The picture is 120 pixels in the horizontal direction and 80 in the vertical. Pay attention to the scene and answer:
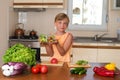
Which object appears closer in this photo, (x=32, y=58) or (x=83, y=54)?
(x=32, y=58)

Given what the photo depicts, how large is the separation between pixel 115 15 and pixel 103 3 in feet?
1.10

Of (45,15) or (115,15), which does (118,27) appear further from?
(45,15)

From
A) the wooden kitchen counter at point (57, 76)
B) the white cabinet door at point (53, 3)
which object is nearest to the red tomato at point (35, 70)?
the wooden kitchen counter at point (57, 76)

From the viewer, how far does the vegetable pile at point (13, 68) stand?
1896 mm

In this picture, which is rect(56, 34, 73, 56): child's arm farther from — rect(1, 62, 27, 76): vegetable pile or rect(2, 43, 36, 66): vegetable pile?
rect(1, 62, 27, 76): vegetable pile

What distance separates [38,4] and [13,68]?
2.68m

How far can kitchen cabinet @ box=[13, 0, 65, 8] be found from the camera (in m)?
4.41

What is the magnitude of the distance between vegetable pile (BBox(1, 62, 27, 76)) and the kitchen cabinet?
8.49 feet

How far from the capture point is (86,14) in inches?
191

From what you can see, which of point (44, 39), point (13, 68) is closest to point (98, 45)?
point (44, 39)

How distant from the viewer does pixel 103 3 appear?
4750 mm

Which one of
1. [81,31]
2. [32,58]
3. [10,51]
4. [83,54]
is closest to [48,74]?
[32,58]

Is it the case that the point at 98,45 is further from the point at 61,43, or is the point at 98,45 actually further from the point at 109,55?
the point at 61,43

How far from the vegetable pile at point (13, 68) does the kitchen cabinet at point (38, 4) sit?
8.49 ft
